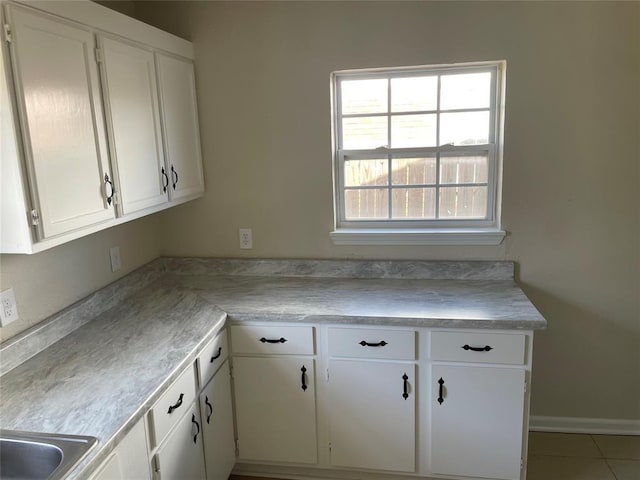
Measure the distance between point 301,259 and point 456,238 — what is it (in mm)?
829

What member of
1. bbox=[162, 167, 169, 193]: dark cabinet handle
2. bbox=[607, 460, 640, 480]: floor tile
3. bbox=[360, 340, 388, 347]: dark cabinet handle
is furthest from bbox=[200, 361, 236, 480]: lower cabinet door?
bbox=[607, 460, 640, 480]: floor tile

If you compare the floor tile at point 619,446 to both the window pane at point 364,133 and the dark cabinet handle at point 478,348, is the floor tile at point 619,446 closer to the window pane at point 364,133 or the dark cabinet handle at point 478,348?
the dark cabinet handle at point 478,348

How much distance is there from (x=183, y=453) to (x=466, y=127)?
201 centimetres

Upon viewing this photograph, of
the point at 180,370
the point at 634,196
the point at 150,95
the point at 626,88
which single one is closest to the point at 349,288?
the point at 180,370

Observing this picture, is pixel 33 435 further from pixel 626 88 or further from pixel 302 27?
pixel 626 88

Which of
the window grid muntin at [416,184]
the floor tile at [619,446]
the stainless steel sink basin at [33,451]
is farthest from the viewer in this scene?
the window grid muntin at [416,184]

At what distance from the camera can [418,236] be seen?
261 cm

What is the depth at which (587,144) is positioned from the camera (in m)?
2.42

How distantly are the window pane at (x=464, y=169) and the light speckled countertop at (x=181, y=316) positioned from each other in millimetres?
447

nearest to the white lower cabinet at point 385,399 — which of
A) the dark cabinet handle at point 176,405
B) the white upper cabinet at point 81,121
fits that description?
the dark cabinet handle at point 176,405

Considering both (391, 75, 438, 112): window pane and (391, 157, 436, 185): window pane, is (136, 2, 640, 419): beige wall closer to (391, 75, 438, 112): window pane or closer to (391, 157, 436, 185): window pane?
(391, 75, 438, 112): window pane

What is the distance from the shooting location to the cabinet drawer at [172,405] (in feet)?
5.37

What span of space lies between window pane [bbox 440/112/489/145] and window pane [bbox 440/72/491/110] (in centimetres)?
5

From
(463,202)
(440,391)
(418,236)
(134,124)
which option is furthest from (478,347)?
(134,124)
